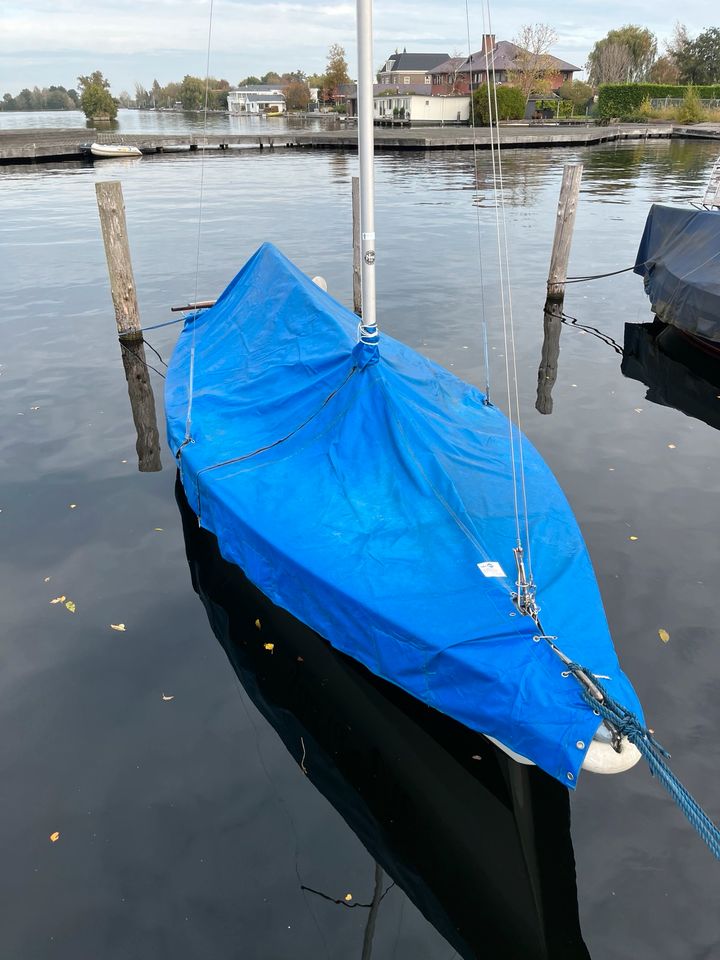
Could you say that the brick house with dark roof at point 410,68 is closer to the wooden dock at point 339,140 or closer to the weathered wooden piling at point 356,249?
the wooden dock at point 339,140

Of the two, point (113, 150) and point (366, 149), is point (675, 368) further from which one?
point (113, 150)

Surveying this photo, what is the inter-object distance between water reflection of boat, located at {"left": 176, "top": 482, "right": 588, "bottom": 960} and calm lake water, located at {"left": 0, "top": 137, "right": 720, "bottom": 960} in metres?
0.04

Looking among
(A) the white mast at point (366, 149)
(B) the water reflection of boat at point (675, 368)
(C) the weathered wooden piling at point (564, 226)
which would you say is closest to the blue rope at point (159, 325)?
(C) the weathered wooden piling at point (564, 226)

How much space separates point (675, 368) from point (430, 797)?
10903 millimetres

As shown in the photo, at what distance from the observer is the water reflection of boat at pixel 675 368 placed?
1158cm

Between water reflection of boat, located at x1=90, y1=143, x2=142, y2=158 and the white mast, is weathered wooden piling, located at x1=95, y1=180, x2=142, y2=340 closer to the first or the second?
the white mast

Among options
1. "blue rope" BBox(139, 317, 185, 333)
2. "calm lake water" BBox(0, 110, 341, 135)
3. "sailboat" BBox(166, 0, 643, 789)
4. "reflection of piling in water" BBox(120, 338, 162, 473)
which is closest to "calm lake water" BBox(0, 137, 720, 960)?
"reflection of piling in water" BBox(120, 338, 162, 473)

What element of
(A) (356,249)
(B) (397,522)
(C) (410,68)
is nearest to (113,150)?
(A) (356,249)

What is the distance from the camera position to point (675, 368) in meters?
13.0

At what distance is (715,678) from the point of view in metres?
5.89

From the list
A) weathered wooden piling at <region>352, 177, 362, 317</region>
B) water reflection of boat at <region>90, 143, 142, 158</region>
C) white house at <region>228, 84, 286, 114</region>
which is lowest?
weathered wooden piling at <region>352, 177, 362, 317</region>

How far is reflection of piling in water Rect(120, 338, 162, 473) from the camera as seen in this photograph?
32.6 ft

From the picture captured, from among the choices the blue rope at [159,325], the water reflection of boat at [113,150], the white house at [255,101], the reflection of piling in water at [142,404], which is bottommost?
the reflection of piling in water at [142,404]

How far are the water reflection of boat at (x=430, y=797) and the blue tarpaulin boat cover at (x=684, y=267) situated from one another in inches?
403
